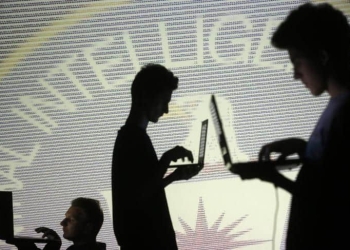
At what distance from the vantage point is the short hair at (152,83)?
126 cm

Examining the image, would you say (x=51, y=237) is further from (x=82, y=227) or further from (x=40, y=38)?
(x=40, y=38)

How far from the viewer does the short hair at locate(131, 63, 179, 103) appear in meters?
1.26

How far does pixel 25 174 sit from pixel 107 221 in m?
0.43

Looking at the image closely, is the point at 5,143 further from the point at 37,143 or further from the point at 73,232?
the point at 73,232

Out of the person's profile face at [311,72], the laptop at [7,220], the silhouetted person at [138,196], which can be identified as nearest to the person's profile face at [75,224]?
the laptop at [7,220]

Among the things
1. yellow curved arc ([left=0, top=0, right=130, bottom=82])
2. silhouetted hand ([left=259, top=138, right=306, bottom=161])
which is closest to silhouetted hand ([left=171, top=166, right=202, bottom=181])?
silhouetted hand ([left=259, top=138, right=306, bottom=161])

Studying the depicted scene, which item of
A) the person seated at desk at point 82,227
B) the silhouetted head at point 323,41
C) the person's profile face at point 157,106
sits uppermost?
the silhouetted head at point 323,41

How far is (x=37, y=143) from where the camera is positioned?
1.87 m

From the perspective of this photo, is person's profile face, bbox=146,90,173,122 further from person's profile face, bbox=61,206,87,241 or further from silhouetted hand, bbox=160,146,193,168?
person's profile face, bbox=61,206,87,241

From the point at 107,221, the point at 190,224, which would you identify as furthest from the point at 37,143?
the point at 190,224

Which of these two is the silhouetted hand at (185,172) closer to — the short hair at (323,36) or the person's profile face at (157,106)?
the person's profile face at (157,106)

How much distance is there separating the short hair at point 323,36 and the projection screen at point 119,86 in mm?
926

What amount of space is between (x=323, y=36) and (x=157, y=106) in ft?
1.72

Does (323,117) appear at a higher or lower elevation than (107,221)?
higher
